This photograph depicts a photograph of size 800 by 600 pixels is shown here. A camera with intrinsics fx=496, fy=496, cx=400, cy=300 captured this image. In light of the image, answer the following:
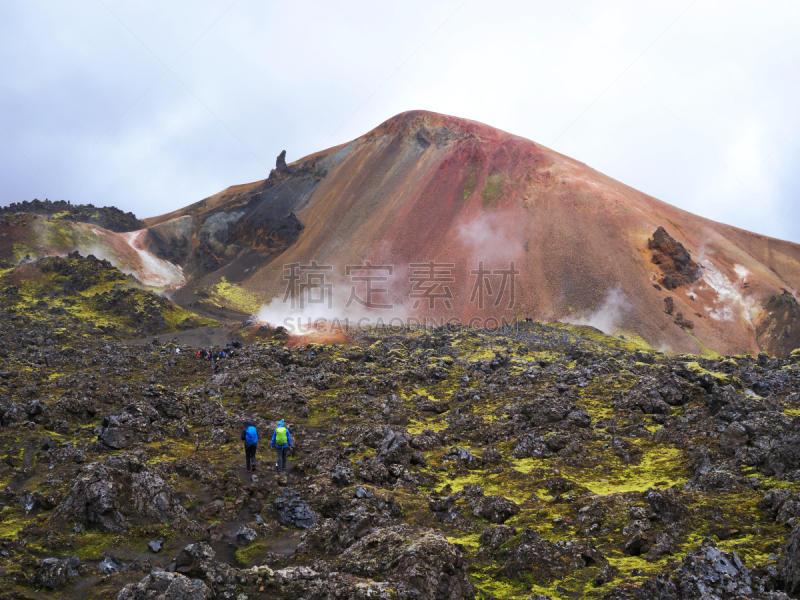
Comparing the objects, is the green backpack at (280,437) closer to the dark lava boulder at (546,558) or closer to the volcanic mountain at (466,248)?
the dark lava boulder at (546,558)

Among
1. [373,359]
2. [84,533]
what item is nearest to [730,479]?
[84,533]

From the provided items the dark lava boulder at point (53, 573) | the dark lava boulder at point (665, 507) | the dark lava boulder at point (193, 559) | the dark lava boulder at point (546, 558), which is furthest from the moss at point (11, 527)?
the dark lava boulder at point (665, 507)

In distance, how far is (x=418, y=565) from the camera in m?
7.29

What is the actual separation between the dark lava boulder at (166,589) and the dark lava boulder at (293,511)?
4.80 m

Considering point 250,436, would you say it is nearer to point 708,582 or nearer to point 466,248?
point 708,582

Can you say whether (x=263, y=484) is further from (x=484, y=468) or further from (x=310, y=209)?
(x=310, y=209)

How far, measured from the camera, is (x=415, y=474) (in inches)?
533

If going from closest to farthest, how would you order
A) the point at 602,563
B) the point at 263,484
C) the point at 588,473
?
the point at 602,563
the point at 588,473
the point at 263,484

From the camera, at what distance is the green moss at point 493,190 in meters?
81.1

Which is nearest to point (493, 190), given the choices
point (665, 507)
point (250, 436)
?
point (250, 436)

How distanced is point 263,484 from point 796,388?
60.0 feet

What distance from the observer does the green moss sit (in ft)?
266

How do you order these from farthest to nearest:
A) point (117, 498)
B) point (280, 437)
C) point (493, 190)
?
point (493, 190), point (280, 437), point (117, 498)

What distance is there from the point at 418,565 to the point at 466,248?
68.8 metres
